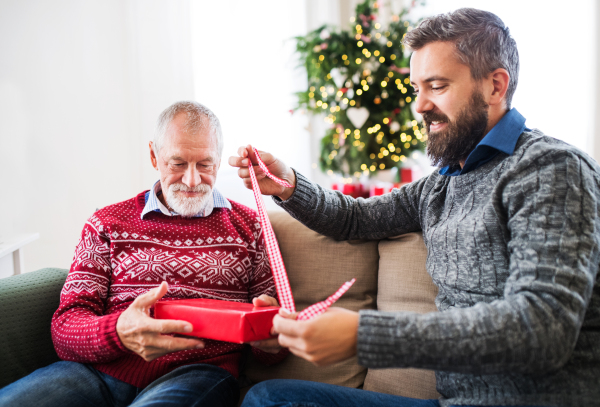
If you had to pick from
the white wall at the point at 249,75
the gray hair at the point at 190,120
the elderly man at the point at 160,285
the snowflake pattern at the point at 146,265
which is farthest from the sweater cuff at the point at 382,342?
the white wall at the point at 249,75

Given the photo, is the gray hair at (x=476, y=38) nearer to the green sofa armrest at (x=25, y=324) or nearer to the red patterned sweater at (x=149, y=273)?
the red patterned sweater at (x=149, y=273)

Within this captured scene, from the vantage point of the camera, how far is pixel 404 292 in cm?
144

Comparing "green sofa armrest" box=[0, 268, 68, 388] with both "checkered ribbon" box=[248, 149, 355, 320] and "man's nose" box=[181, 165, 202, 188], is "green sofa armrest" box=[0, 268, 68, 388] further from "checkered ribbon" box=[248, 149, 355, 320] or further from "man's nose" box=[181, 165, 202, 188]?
"checkered ribbon" box=[248, 149, 355, 320]

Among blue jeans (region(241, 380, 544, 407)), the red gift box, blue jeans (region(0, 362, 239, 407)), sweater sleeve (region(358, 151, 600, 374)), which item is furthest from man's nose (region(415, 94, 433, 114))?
blue jeans (region(0, 362, 239, 407))

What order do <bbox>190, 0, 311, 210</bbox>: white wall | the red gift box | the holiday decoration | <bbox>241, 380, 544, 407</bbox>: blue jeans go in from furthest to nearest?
1. <bbox>190, 0, 311, 210</bbox>: white wall
2. the holiday decoration
3. <bbox>241, 380, 544, 407</bbox>: blue jeans
4. the red gift box

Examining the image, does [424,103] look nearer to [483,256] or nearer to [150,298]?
[483,256]

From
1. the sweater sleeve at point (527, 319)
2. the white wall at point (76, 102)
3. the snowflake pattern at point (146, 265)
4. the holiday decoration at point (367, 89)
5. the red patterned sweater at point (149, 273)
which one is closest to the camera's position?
the sweater sleeve at point (527, 319)

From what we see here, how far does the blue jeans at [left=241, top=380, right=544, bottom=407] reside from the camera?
3.58 feet

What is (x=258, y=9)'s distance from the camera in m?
3.65

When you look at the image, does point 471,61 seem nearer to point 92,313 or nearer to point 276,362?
point 276,362

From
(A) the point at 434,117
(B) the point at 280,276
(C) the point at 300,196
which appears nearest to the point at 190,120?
(C) the point at 300,196

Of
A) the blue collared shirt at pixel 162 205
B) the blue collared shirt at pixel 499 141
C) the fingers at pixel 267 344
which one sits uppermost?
the blue collared shirt at pixel 499 141

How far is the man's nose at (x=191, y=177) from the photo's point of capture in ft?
4.62

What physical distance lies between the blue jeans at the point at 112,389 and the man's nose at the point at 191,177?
1.82ft
